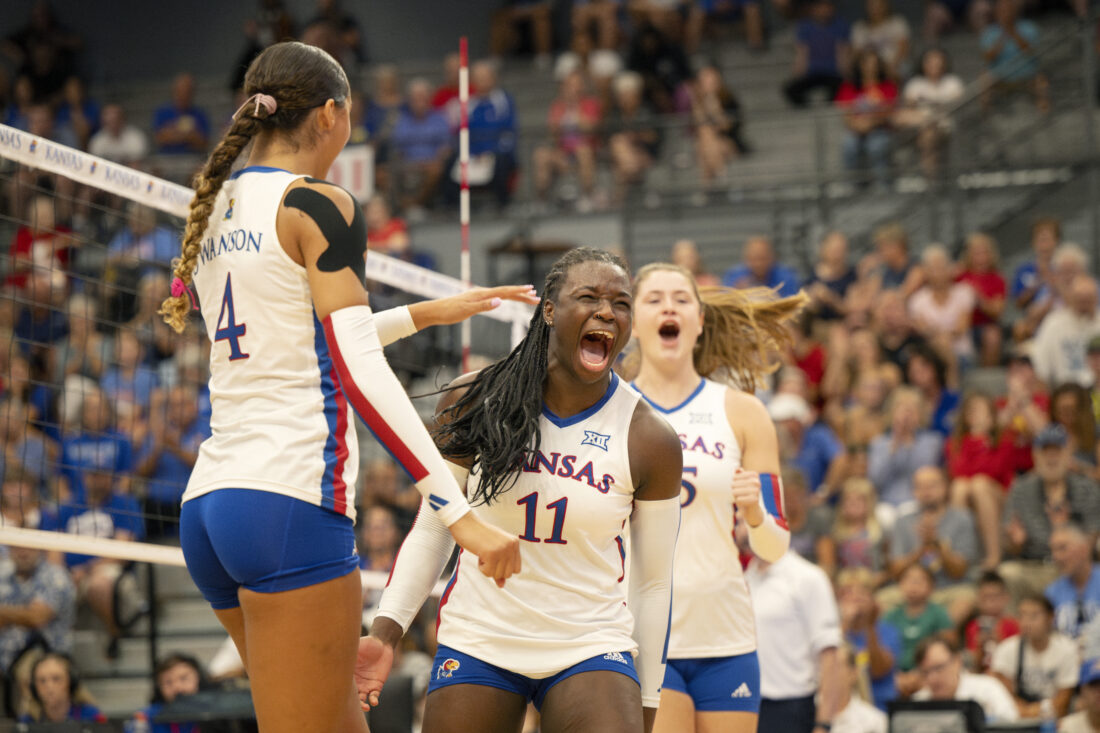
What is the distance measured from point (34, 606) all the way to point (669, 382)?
5.95m

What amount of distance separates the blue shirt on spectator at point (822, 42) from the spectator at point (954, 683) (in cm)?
881

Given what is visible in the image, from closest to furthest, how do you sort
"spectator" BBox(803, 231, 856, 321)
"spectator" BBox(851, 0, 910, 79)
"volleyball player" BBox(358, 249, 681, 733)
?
"volleyball player" BBox(358, 249, 681, 733) < "spectator" BBox(803, 231, 856, 321) < "spectator" BBox(851, 0, 910, 79)

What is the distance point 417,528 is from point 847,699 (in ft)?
15.7

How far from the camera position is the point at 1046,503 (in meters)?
9.53

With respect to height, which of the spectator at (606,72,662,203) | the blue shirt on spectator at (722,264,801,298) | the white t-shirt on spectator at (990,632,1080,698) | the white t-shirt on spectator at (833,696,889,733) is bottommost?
the white t-shirt on spectator at (833,696,889,733)

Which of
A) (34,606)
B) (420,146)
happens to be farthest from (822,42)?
(34,606)

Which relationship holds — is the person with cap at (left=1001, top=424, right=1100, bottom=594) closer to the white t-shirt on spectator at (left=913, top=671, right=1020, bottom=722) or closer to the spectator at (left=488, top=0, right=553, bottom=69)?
the white t-shirt on spectator at (left=913, top=671, right=1020, bottom=722)

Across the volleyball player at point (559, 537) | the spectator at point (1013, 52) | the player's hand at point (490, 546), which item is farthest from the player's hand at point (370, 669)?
the spectator at point (1013, 52)

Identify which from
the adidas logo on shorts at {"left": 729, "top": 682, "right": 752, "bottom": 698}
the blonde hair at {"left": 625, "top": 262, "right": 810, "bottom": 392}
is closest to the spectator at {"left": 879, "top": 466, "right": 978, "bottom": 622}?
the blonde hair at {"left": 625, "top": 262, "right": 810, "bottom": 392}

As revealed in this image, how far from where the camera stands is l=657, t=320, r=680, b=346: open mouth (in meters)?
5.49

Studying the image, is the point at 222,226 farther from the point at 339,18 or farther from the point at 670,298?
the point at 339,18

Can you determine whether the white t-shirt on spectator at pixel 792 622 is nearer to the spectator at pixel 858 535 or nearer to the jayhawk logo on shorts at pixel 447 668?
the spectator at pixel 858 535

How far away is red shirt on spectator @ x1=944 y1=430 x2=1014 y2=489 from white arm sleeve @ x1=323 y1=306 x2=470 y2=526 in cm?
769

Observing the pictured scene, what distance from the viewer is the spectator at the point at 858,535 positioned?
9672 millimetres
